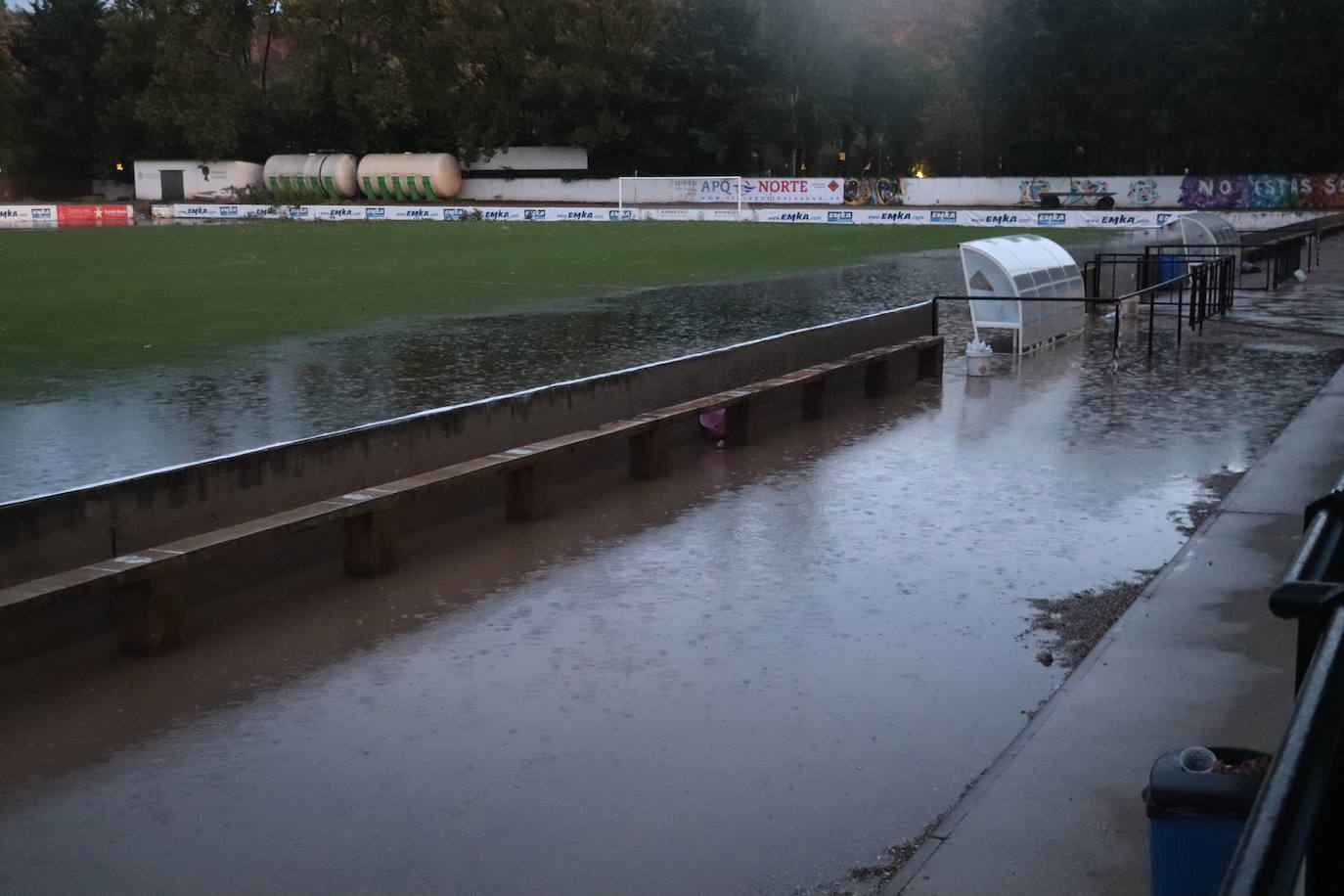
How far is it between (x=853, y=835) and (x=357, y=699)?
8.53 ft

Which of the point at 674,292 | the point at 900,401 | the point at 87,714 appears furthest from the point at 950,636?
the point at 674,292

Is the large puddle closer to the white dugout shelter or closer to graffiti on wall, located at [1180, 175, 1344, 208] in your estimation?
the white dugout shelter

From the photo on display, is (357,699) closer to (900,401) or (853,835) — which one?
(853,835)

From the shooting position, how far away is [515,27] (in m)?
94.4

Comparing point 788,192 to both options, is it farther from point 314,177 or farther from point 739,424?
point 739,424

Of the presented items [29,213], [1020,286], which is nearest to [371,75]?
[29,213]

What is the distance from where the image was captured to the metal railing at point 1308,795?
1.65 m

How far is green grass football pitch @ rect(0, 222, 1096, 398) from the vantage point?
21.7 metres

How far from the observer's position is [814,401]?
14.5 meters

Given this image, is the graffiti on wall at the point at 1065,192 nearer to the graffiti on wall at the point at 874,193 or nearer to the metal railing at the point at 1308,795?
the graffiti on wall at the point at 874,193

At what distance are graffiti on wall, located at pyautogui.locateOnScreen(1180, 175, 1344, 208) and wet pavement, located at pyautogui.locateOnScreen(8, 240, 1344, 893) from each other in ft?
209

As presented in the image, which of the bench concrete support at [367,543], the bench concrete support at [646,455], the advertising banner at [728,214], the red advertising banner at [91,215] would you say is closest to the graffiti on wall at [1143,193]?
the advertising banner at [728,214]

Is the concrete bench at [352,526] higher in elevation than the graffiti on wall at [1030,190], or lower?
lower

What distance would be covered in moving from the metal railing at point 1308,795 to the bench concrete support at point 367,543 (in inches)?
271
